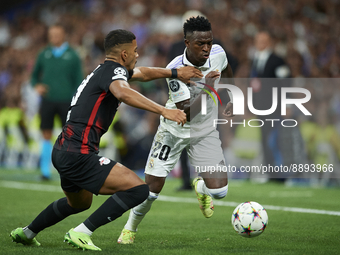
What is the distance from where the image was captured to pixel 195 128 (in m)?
5.38

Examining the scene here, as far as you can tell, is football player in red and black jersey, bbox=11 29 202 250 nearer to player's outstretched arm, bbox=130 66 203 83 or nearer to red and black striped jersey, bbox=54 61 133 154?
red and black striped jersey, bbox=54 61 133 154

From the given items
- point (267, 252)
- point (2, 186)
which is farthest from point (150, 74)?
point (2, 186)

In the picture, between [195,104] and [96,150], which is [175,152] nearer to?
[195,104]

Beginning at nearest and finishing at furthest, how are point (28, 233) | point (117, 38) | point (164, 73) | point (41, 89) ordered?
point (117, 38), point (28, 233), point (164, 73), point (41, 89)

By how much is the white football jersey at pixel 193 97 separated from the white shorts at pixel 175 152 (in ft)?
0.22

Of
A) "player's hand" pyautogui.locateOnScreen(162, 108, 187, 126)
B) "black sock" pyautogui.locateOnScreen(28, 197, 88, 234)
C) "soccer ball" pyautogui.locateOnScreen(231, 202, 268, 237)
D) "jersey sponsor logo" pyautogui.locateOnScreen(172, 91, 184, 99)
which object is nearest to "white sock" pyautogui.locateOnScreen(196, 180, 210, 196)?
"soccer ball" pyautogui.locateOnScreen(231, 202, 268, 237)

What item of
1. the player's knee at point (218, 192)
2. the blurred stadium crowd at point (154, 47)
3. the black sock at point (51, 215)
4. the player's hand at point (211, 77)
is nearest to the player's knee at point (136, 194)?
the black sock at point (51, 215)

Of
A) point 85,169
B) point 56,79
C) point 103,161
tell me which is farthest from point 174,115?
point 56,79

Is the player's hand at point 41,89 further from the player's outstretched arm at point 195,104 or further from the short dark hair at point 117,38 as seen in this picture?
the short dark hair at point 117,38

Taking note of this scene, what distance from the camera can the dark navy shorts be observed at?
417cm

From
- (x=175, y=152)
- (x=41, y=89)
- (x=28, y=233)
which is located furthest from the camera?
(x=41, y=89)

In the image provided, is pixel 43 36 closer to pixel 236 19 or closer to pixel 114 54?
pixel 236 19

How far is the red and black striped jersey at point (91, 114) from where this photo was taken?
426 cm

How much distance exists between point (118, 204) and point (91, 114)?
2.63 ft
